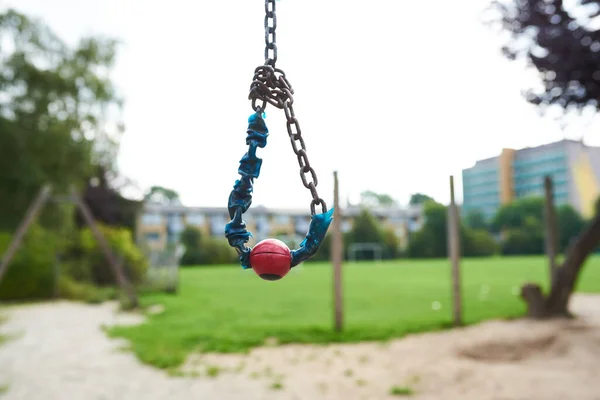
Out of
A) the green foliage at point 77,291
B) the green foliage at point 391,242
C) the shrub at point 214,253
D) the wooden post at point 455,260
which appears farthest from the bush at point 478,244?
the wooden post at point 455,260

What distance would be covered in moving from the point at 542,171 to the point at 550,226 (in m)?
1.00

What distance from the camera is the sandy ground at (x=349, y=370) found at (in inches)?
169

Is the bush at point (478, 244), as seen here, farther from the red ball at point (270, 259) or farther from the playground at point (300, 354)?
the red ball at point (270, 259)

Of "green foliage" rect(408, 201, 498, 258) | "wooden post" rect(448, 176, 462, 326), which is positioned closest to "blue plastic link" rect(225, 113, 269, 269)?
"wooden post" rect(448, 176, 462, 326)

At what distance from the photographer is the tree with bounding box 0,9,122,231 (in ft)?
39.3

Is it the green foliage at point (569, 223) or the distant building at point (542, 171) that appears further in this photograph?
the green foliage at point (569, 223)

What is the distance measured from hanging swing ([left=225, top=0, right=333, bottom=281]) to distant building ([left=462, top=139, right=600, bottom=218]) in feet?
16.4

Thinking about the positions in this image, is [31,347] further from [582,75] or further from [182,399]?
[582,75]

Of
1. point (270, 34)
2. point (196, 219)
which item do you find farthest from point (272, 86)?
point (196, 219)

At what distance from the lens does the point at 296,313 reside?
8961 mm

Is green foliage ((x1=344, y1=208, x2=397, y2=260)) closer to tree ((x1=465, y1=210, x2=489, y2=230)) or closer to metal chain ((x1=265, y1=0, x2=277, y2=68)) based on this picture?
tree ((x1=465, y1=210, x2=489, y2=230))

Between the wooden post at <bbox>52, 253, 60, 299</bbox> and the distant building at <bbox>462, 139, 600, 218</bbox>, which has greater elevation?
the distant building at <bbox>462, 139, 600, 218</bbox>

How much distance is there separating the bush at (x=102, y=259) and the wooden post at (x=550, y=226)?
10.4 m

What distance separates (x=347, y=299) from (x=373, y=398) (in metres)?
6.90
